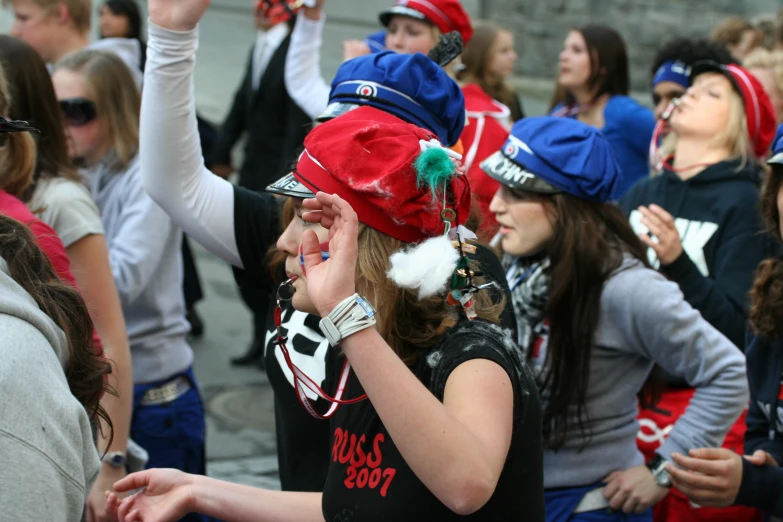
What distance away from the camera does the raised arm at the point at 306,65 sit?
15.6 feet

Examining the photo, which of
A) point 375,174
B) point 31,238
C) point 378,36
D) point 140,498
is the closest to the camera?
point 31,238

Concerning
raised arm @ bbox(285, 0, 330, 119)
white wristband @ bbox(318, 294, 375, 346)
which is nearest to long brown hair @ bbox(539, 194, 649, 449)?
white wristband @ bbox(318, 294, 375, 346)

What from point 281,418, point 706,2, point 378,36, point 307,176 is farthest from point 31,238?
point 706,2

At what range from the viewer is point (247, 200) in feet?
9.18

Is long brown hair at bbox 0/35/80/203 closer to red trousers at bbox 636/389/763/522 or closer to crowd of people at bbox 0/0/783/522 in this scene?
crowd of people at bbox 0/0/783/522

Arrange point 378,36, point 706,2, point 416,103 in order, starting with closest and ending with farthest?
point 416,103
point 378,36
point 706,2

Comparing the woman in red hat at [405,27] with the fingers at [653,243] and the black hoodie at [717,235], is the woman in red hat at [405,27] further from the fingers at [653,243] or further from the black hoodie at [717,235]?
the fingers at [653,243]

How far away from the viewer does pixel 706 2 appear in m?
12.9

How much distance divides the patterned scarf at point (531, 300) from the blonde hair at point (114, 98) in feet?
5.12

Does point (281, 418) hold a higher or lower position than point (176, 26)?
lower

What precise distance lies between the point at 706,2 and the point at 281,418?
12.0 metres

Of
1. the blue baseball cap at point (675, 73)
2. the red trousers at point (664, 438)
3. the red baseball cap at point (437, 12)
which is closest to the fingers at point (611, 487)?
the red trousers at point (664, 438)

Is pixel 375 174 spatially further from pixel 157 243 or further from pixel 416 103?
pixel 157 243

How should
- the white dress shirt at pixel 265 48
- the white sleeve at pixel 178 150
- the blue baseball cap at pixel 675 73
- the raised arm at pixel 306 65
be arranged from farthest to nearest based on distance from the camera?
the white dress shirt at pixel 265 48
the blue baseball cap at pixel 675 73
the raised arm at pixel 306 65
the white sleeve at pixel 178 150
